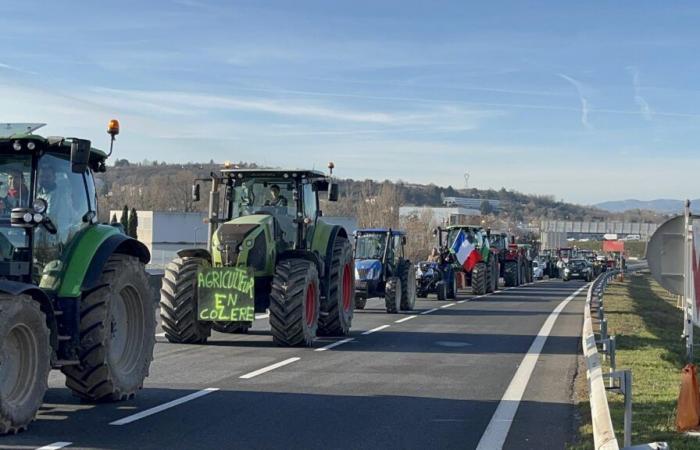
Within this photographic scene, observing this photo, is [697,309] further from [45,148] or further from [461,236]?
[461,236]

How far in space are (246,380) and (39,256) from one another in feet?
12.4

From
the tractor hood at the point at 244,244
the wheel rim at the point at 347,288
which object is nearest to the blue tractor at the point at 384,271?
the wheel rim at the point at 347,288

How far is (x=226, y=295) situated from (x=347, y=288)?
392 cm

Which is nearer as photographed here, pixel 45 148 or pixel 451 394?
pixel 45 148

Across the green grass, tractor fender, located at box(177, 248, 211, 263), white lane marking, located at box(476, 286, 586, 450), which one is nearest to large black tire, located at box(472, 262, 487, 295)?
the green grass

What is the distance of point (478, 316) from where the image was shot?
2539 centimetres

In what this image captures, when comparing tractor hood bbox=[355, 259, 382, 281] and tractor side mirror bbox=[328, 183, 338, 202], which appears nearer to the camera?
tractor side mirror bbox=[328, 183, 338, 202]

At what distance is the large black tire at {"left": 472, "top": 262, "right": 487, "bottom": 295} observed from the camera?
38.2m

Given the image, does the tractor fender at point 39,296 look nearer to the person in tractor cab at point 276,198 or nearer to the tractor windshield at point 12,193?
the tractor windshield at point 12,193

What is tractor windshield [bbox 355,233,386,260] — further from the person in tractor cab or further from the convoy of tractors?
the person in tractor cab

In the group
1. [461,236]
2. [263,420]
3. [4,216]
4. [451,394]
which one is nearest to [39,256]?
[4,216]

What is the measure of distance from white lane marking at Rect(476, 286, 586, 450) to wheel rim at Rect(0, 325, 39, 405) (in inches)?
156

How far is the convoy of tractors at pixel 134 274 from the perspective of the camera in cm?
899

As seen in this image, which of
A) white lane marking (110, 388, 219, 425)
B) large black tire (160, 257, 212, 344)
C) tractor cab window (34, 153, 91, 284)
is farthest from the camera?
large black tire (160, 257, 212, 344)
